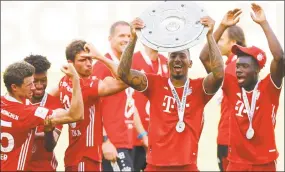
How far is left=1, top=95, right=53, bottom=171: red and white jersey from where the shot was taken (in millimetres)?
7621

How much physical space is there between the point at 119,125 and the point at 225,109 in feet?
4.39

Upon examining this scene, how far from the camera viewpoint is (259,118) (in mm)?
8438

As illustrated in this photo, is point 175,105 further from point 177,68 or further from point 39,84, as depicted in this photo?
point 39,84

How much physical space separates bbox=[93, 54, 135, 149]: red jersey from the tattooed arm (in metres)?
2.06

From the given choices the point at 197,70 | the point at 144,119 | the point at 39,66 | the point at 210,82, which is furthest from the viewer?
the point at 197,70

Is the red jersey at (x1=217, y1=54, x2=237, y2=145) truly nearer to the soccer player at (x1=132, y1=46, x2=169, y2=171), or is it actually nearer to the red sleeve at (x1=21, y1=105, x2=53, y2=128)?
the soccer player at (x1=132, y1=46, x2=169, y2=171)

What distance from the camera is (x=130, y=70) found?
25.5ft

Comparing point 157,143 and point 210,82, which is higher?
point 210,82

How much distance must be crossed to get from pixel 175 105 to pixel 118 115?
237 centimetres

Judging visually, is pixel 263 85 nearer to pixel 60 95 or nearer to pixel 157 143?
pixel 157 143

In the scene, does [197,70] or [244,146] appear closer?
[244,146]

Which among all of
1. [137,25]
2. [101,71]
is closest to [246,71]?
[137,25]

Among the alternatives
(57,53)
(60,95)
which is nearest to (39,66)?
(60,95)

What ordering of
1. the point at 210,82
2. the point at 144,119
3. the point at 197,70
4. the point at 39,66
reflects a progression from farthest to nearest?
the point at 197,70 < the point at 144,119 < the point at 39,66 < the point at 210,82
